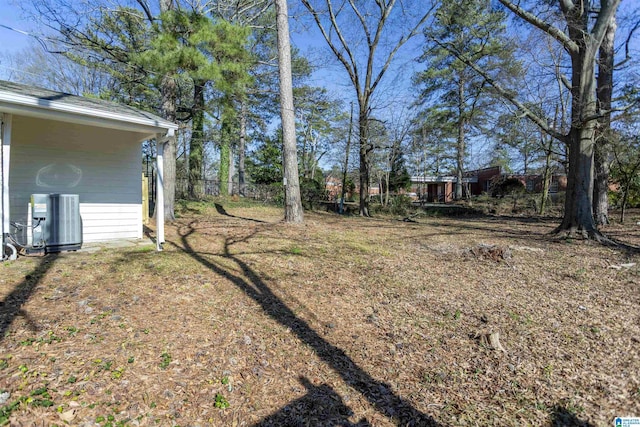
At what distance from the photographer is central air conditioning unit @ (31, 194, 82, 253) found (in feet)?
16.5

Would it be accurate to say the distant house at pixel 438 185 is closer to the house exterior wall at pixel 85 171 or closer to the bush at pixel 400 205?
the bush at pixel 400 205

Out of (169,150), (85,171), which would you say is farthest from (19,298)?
(169,150)

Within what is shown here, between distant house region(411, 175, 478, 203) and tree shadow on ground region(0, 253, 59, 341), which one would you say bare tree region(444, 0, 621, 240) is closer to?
tree shadow on ground region(0, 253, 59, 341)

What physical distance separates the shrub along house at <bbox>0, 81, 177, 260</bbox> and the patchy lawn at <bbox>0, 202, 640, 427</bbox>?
53.1 inches

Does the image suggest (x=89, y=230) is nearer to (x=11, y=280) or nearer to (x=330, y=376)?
(x=11, y=280)

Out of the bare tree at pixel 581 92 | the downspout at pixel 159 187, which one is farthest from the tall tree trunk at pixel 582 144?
the downspout at pixel 159 187

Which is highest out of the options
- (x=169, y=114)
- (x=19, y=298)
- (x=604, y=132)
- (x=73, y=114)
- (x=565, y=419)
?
(x=169, y=114)

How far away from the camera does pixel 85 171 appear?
237 inches

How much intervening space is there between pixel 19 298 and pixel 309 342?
297 cm

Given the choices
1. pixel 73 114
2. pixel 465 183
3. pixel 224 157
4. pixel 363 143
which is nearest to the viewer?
pixel 73 114

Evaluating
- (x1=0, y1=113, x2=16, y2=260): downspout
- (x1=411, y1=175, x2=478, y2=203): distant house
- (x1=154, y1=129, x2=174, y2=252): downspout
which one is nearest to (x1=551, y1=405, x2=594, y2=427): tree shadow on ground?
(x1=154, y1=129, x2=174, y2=252): downspout

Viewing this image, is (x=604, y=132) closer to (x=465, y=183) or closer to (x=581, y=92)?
(x=581, y=92)

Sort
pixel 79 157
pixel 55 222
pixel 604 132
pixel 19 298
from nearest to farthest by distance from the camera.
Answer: pixel 19 298 < pixel 55 222 < pixel 79 157 < pixel 604 132

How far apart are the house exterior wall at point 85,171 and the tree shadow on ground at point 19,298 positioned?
6.04 ft
